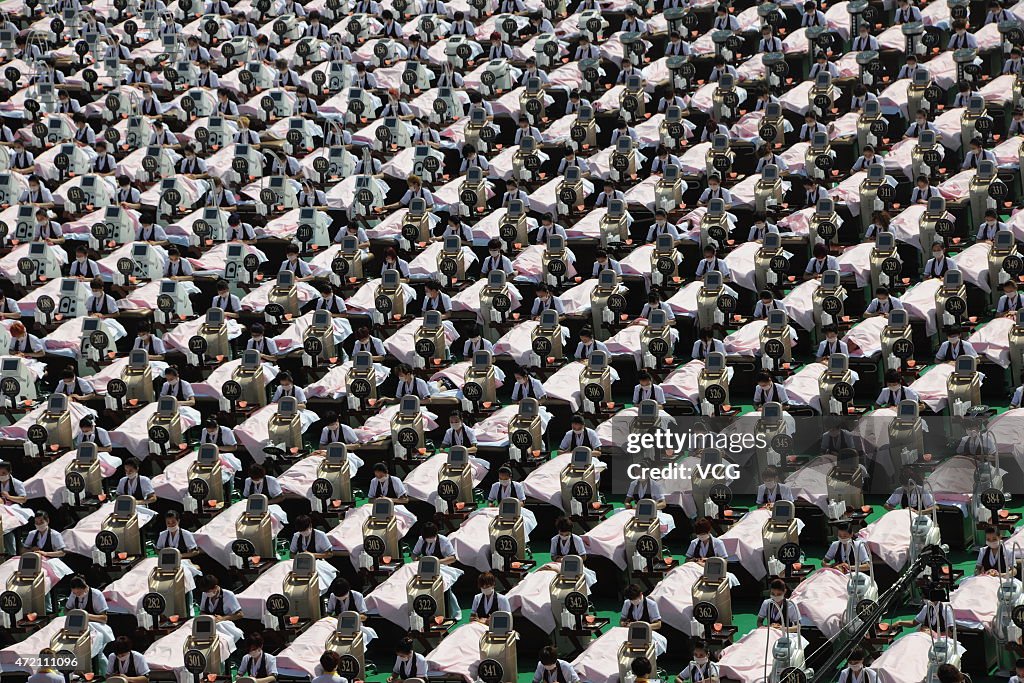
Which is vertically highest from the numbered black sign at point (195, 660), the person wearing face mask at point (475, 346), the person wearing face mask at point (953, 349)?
the person wearing face mask at point (475, 346)

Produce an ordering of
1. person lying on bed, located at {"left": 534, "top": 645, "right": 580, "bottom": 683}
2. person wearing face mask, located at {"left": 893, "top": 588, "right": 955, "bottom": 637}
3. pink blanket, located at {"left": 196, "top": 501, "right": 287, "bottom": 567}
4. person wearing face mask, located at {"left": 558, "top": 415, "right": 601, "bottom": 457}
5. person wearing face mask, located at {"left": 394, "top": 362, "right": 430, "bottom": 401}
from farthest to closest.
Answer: person wearing face mask, located at {"left": 394, "top": 362, "right": 430, "bottom": 401}
person wearing face mask, located at {"left": 558, "top": 415, "right": 601, "bottom": 457}
pink blanket, located at {"left": 196, "top": 501, "right": 287, "bottom": 567}
person lying on bed, located at {"left": 534, "top": 645, "right": 580, "bottom": 683}
person wearing face mask, located at {"left": 893, "top": 588, "right": 955, "bottom": 637}

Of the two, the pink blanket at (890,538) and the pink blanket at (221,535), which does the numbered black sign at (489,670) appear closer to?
the pink blanket at (221,535)

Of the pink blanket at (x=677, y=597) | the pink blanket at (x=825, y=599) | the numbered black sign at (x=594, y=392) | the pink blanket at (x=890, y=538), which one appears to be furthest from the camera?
the numbered black sign at (x=594, y=392)

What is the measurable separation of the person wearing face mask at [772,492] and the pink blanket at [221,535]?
844cm

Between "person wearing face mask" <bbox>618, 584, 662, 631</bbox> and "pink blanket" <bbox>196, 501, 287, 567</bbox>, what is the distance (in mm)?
6912

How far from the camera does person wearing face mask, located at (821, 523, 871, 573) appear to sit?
36.6 meters

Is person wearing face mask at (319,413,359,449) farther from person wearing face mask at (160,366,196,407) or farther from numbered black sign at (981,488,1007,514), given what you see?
numbered black sign at (981,488,1007,514)

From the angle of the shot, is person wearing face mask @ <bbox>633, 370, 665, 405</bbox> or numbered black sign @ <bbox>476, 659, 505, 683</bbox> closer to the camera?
numbered black sign @ <bbox>476, 659, 505, 683</bbox>

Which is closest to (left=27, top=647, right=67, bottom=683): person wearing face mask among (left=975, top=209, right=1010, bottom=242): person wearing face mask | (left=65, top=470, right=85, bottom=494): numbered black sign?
(left=65, top=470, right=85, bottom=494): numbered black sign

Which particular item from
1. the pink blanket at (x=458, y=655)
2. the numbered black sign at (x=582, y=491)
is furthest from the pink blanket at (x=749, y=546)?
the pink blanket at (x=458, y=655)

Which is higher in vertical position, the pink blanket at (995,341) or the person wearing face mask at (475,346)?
the person wearing face mask at (475,346)

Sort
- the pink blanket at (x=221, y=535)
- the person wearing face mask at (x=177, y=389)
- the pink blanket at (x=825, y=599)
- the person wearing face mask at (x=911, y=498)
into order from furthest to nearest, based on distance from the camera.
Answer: the person wearing face mask at (x=177, y=389) < the pink blanket at (x=221, y=535) < the person wearing face mask at (x=911, y=498) < the pink blanket at (x=825, y=599)

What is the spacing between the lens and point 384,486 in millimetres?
40469

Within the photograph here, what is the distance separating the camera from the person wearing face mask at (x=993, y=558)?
36.2 metres
